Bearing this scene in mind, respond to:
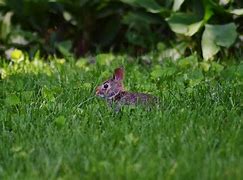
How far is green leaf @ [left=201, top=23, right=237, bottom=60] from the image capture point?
18.6 ft

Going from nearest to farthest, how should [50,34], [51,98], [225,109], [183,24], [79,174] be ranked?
[79,174] < [225,109] < [51,98] < [183,24] < [50,34]

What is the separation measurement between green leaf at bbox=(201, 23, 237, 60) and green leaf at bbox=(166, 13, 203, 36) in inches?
5.0

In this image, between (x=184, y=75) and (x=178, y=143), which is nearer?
(x=178, y=143)

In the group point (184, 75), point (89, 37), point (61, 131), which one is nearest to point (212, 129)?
point (61, 131)

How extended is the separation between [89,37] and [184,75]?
2.01 metres

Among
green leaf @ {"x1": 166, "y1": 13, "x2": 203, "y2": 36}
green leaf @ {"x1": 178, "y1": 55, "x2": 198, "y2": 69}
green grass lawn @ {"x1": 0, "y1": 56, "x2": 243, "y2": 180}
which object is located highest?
green leaf @ {"x1": 166, "y1": 13, "x2": 203, "y2": 36}

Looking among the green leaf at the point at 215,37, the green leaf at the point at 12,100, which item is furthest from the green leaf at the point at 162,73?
the green leaf at the point at 12,100

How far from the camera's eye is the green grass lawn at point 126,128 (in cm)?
310

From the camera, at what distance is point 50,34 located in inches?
269

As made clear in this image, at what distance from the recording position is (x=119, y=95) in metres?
4.12

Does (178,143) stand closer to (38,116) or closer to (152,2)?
(38,116)

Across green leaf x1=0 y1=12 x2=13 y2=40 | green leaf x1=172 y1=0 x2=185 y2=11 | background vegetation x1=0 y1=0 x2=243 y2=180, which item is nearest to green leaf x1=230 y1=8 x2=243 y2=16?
background vegetation x1=0 y1=0 x2=243 y2=180

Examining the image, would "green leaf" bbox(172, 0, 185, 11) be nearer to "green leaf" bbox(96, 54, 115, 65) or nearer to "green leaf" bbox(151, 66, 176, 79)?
"green leaf" bbox(96, 54, 115, 65)

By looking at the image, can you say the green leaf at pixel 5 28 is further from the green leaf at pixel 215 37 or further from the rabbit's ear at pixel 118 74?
the rabbit's ear at pixel 118 74
